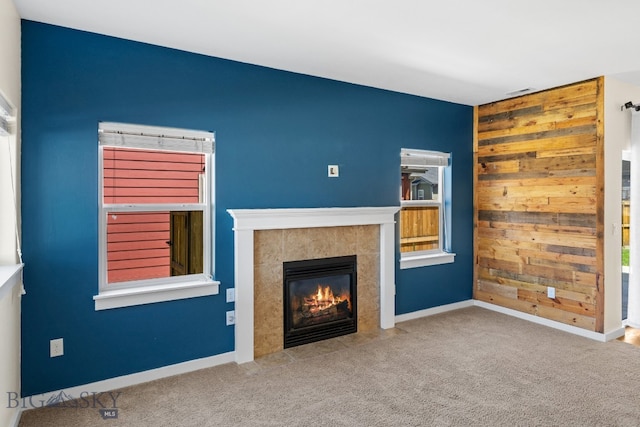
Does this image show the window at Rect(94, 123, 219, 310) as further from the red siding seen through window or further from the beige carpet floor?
the beige carpet floor

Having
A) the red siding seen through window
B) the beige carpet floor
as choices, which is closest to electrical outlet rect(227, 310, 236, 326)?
the beige carpet floor

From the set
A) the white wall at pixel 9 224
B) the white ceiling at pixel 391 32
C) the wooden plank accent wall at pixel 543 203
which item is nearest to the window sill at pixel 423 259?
the wooden plank accent wall at pixel 543 203

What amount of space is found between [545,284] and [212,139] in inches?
150

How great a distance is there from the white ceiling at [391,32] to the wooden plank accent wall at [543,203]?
580 millimetres

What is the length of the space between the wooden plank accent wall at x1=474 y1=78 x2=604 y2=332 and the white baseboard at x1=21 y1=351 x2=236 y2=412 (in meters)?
3.33

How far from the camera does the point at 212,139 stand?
10.9 feet

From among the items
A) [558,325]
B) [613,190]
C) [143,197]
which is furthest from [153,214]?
[613,190]

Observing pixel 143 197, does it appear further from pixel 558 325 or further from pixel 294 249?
pixel 558 325

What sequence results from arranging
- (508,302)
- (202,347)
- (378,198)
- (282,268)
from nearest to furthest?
(202,347) → (282,268) → (378,198) → (508,302)

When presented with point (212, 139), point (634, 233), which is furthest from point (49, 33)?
point (634, 233)

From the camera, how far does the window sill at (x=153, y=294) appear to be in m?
2.91

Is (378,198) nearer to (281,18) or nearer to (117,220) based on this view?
(281,18)

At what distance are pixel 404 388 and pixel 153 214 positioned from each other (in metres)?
2.38

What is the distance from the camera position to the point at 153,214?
10.7ft
